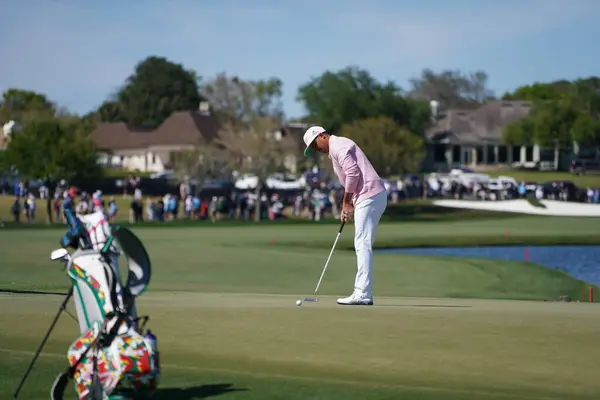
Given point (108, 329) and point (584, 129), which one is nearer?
point (108, 329)

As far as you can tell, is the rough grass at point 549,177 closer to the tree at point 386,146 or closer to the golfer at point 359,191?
the tree at point 386,146

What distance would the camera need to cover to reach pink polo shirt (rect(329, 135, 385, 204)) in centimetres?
1234

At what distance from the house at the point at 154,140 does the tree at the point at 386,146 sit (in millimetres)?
42047

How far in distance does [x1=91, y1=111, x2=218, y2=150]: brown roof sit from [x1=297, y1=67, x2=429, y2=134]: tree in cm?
1274

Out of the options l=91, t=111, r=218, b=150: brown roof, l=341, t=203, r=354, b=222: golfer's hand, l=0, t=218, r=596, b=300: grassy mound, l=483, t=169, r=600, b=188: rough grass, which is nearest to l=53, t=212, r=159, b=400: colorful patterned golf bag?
l=341, t=203, r=354, b=222: golfer's hand

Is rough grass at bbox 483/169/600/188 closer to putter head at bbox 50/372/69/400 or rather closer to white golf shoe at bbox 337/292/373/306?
white golf shoe at bbox 337/292/373/306

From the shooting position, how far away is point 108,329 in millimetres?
7773

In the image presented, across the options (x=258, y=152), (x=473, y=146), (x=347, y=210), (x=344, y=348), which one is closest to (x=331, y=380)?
(x=344, y=348)

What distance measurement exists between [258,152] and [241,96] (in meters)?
72.7

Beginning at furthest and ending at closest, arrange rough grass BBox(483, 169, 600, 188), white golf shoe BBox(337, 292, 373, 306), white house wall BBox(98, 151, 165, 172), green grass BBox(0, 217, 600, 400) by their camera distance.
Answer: white house wall BBox(98, 151, 165, 172) → rough grass BBox(483, 169, 600, 188) → white golf shoe BBox(337, 292, 373, 306) → green grass BBox(0, 217, 600, 400)

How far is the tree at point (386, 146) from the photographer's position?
7712cm

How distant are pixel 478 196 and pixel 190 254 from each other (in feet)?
180

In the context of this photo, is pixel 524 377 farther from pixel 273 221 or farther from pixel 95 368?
pixel 273 221

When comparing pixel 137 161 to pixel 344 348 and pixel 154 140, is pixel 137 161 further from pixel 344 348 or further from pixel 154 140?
pixel 344 348
